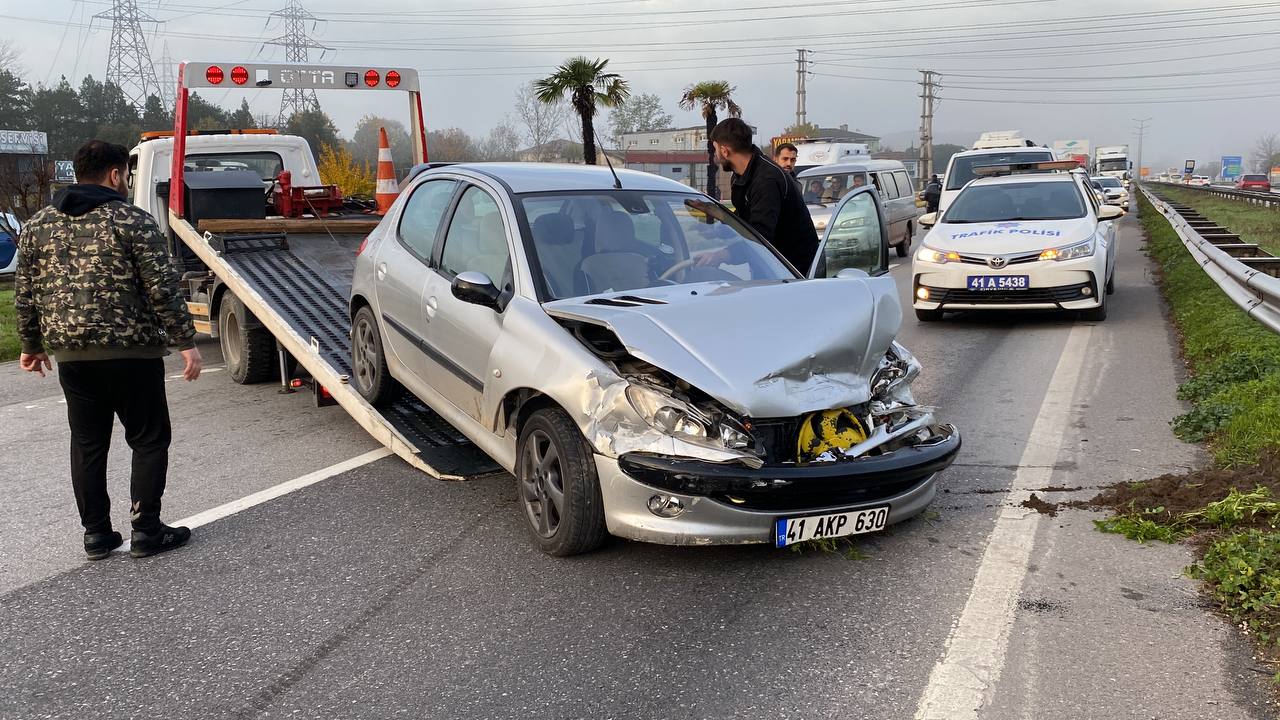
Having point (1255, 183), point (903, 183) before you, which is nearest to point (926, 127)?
point (1255, 183)

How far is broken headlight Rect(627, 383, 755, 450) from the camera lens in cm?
403

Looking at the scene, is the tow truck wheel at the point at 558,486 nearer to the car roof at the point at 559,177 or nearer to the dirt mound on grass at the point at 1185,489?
the car roof at the point at 559,177

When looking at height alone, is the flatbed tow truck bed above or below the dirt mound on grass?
above

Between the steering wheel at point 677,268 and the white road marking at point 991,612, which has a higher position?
the steering wheel at point 677,268

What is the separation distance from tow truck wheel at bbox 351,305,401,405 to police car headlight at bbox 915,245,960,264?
6412 millimetres

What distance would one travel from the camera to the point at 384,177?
10.6 metres

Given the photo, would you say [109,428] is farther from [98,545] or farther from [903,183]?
[903,183]

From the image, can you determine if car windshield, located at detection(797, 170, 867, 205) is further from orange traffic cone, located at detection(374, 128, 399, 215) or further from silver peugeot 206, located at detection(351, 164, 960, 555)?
silver peugeot 206, located at detection(351, 164, 960, 555)

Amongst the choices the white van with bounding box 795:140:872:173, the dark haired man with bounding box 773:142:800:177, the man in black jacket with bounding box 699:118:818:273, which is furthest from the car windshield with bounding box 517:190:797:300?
the white van with bounding box 795:140:872:173

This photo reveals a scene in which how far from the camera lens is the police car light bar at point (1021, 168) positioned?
46.6 feet

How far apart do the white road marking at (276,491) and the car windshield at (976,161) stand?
14.5 meters

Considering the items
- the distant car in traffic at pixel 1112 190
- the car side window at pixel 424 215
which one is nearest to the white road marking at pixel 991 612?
the car side window at pixel 424 215

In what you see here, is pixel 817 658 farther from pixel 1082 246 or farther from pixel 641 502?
pixel 1082 246

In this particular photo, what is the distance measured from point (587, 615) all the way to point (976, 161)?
17.4 meters
